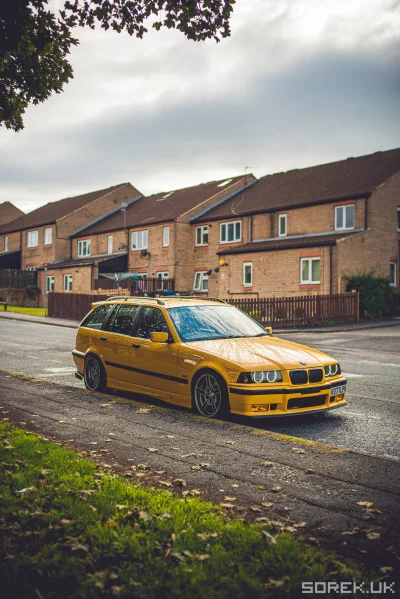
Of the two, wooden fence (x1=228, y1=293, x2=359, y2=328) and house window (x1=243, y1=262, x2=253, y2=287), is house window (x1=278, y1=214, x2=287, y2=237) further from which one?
wooden fence (x1=228, y1=293, x2=359, y2=328)

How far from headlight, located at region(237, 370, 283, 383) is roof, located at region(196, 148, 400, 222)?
26.1 metres

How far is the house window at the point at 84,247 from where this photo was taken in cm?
5040

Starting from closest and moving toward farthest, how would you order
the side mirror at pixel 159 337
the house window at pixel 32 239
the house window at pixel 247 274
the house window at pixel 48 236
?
1. the side mirror at pixel 159 337
2. the house window at pixel 247 274
3. the house window at pixel 48 236
4. the house window at pixel 32 239

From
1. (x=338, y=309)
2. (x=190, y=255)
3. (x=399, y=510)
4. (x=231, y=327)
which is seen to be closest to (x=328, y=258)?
(x=338, y=309)

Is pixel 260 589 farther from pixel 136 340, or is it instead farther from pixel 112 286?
pixel 112 286

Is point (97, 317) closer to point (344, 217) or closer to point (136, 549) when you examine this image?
point (136, 549)

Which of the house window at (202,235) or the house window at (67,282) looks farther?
the house window at (67,282)

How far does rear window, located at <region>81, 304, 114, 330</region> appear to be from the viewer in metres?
9.60

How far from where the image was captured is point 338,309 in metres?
27.9

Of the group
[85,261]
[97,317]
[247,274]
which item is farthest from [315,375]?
[85,261]

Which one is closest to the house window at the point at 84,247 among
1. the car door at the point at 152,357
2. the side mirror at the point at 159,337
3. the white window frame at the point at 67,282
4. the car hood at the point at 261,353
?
the white window frame at the point at 67,282

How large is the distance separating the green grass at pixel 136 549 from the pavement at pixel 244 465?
15.2 inches

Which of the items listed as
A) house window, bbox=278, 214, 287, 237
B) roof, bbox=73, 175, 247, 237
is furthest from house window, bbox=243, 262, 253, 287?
roof, bbox=73, 175, 247, 237

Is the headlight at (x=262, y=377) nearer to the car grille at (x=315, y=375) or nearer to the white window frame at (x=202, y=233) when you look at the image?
the car grille at (x=315, y=375)
